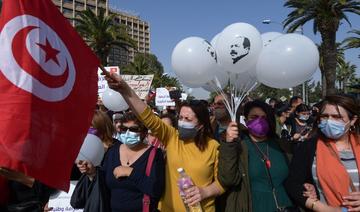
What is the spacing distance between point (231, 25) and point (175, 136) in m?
1.47

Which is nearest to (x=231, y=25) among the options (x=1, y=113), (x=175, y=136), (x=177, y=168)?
(x=175, y=136)

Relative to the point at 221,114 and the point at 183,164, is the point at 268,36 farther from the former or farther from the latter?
the point at 183,164

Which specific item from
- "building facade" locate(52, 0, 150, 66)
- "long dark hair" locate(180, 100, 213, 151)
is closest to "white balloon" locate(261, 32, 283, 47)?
"long dark hair" locate(180, 100, 213, 151)

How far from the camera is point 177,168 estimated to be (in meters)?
3.48

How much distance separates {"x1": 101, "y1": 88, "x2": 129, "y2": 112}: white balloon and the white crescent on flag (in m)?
5.05

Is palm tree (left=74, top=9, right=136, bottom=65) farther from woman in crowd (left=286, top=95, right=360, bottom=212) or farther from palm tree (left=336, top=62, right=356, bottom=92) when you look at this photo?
palm tree (left=336, top=62, right=356, bottom=92)

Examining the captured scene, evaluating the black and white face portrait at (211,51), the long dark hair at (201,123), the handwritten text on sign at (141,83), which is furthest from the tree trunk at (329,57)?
the long dark hair at (201,123)

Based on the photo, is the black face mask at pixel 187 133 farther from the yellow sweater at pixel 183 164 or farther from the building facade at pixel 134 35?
the building facade at pixel 134 35

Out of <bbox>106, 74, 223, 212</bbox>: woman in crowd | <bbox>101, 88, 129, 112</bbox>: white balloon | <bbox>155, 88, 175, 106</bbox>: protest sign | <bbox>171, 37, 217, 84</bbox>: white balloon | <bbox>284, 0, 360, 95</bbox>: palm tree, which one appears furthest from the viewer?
<bbox>284, 0, 360, 95</bbox>: palm tree

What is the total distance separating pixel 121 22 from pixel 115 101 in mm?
117792

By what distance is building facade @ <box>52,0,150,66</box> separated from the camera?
108125 millimetres

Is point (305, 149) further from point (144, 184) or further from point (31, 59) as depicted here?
point (31, 59)

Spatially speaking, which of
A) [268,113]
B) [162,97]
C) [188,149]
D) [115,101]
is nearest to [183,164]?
[188,149]

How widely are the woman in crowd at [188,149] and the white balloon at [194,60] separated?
2.62 feet
